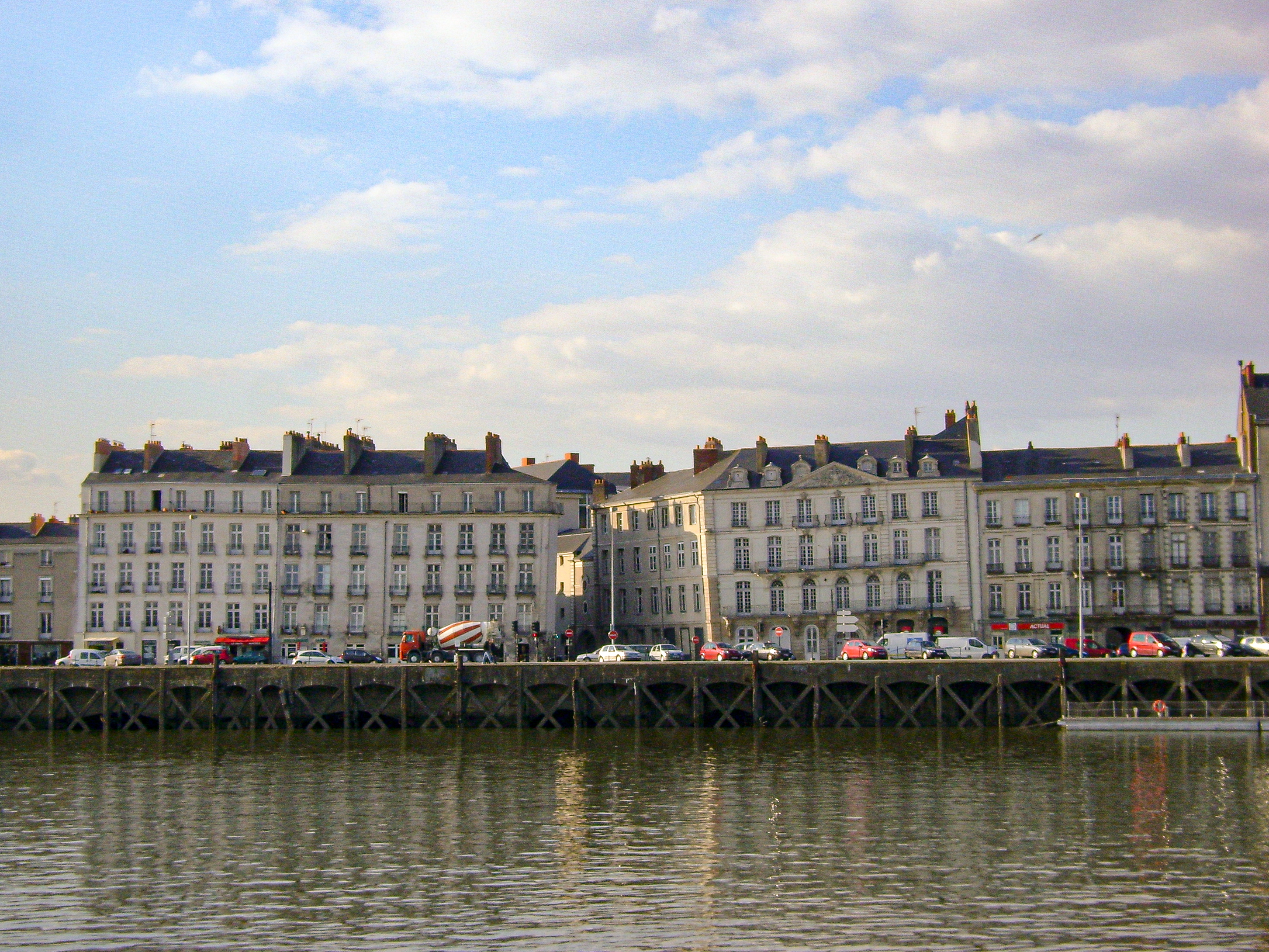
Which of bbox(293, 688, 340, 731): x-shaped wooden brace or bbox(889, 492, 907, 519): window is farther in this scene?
bbox(889, 492, 907, 519): window

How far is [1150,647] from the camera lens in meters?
81.1

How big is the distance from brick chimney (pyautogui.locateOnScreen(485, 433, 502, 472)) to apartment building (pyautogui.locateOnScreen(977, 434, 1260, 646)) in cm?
3260

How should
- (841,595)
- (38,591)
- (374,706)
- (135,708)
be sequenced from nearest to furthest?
(374,706)
(135,708)
(841,595)
(38,591)

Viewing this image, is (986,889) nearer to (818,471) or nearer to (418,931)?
(418,931)

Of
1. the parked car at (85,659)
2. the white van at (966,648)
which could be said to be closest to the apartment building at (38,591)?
the parked car at (85,659)

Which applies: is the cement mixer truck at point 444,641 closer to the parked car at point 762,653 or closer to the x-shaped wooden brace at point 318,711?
the x-shaped wooden brace at point 318,711

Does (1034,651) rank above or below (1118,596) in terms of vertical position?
below

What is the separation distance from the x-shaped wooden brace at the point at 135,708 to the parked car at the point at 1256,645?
193 feet

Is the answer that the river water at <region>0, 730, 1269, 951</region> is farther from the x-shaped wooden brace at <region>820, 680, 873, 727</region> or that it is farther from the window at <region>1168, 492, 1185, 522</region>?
the window at <region>1168, 492, 1185, 522</region>

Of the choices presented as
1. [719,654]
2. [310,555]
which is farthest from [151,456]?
[719,654]

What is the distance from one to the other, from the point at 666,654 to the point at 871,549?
67.9ft

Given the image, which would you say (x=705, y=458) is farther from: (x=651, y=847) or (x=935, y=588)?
(x=651, y=847)

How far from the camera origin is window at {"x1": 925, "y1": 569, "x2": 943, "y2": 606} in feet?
322

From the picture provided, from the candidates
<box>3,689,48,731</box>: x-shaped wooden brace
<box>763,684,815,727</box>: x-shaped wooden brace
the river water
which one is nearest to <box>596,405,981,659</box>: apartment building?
<box>763,684,815,727</box>: x-shaped wooden brace
